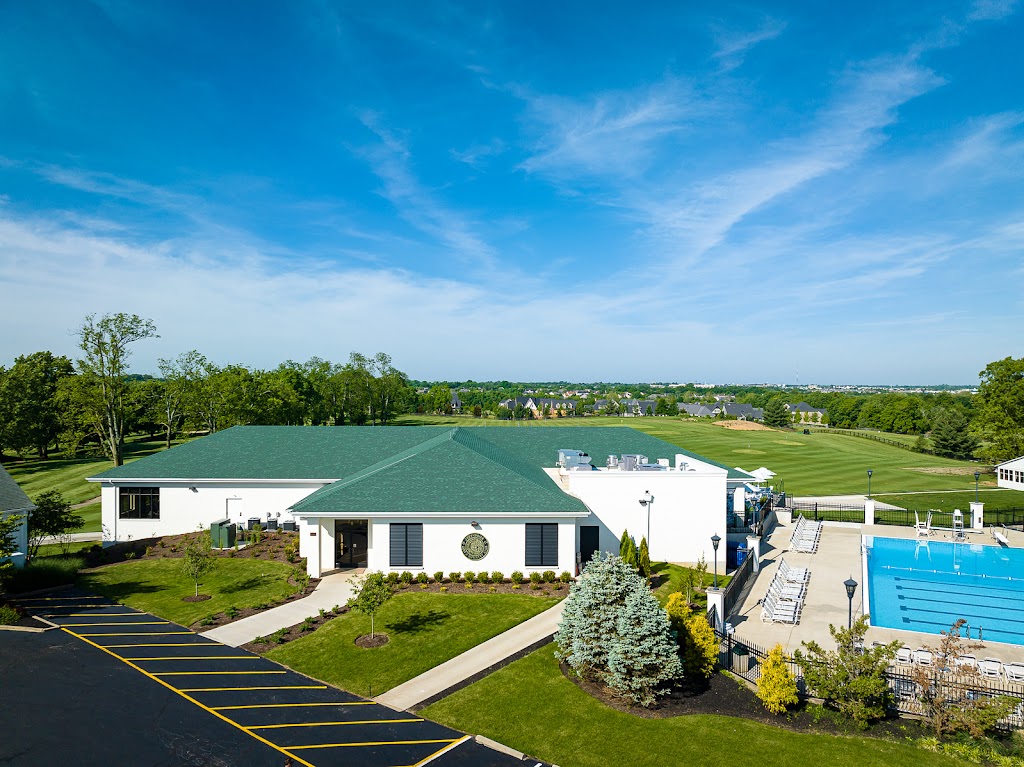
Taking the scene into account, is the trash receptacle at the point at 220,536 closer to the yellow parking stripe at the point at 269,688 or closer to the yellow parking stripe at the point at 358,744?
the yellow parking stripe at the point at 269,688

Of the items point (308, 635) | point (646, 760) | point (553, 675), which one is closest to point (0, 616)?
point (308, 635)

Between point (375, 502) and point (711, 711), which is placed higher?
point (375, 502)

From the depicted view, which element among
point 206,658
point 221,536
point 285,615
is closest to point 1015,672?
point 285,615

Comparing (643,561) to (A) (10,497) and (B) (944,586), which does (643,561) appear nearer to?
(B) (944,586)

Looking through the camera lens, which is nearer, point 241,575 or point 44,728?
point 44,728

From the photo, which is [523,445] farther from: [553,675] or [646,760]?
[646,760]

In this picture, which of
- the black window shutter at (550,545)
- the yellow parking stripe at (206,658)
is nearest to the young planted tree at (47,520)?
the yellow parking stripe at (206,658)

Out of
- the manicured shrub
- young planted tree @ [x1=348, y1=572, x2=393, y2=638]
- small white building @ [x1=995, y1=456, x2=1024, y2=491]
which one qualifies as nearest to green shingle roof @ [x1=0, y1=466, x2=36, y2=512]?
young planted tree @ [x1=348, y1=572, x2=393, y2=638]
